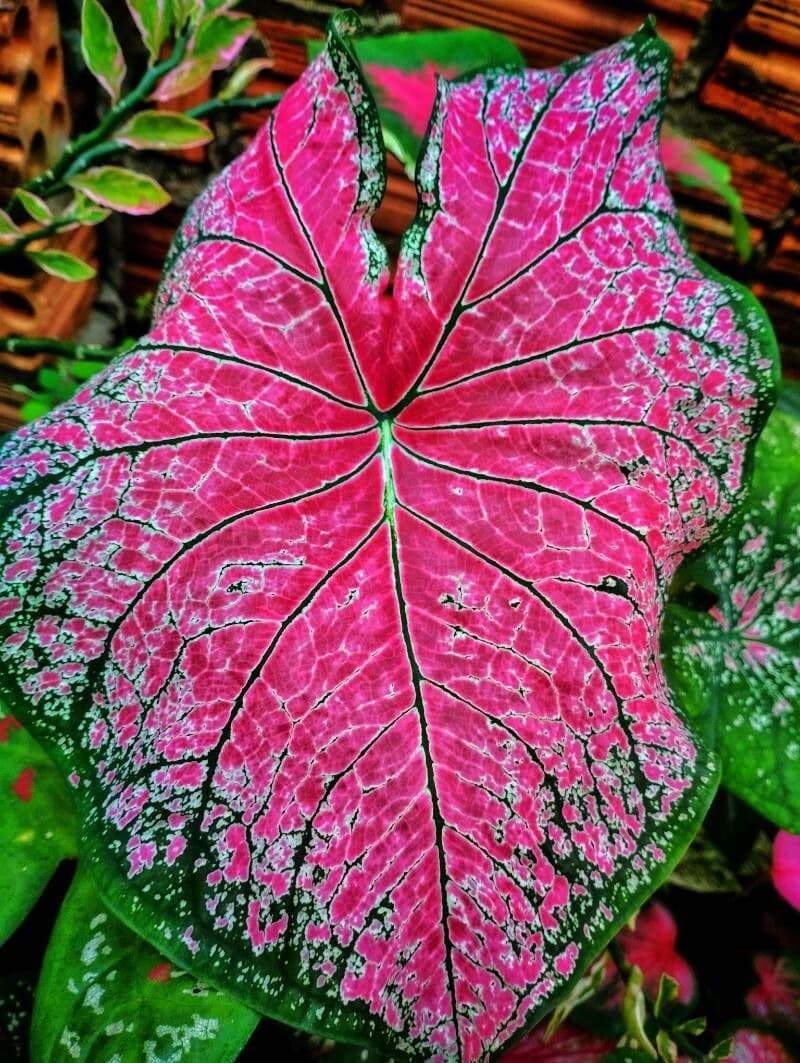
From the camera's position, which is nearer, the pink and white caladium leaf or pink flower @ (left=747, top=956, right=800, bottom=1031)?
the pink and white caladium leaf

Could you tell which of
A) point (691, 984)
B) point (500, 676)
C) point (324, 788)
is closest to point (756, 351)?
point (500, 676)

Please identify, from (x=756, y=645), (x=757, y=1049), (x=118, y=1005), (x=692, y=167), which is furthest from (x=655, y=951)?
(x=692, y=167)

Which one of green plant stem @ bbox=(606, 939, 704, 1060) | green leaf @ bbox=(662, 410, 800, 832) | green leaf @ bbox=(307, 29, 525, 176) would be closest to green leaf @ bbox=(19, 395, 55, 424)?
green leaf @ bbox=(307, 29, 525, 176)

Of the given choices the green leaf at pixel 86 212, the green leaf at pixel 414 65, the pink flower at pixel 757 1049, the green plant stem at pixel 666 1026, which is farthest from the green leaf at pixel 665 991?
the green leaf at pixel 86 212

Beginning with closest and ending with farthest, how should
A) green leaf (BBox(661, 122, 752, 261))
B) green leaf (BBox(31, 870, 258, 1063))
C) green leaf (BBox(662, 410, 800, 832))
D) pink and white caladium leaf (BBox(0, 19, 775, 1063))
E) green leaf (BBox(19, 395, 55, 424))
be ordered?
pink and white caladium leaf (BBox(0, 19, 775, 1063)) < green leaf (BBox(31, 870, 258, 1063)) < green leaf (BBox(662, 410, 800, 832)) < green leaf (BBox(661, 122, 752, 261)) < green leaf (BBox(19, 395, 55, 424))

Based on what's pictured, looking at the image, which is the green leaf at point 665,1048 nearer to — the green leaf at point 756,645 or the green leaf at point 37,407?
the green leaf at point 756,645

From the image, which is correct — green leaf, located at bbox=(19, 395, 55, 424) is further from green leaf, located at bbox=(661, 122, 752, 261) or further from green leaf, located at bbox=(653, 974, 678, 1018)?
green leaf, located at bbox=(653, 974, 678, 1018)

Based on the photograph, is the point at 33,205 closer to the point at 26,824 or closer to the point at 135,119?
the point at 135,119
